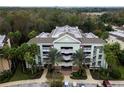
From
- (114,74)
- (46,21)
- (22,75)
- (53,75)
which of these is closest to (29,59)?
(22,75)

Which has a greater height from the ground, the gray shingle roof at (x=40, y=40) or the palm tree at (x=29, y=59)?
the gray shingle roof at (x=40, y=40)

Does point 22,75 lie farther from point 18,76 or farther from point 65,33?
point 65,33

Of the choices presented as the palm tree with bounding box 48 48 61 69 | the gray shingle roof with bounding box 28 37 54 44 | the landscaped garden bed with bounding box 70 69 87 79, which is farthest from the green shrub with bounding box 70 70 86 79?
the gray shingle roof with bounding box 28 37 54 44

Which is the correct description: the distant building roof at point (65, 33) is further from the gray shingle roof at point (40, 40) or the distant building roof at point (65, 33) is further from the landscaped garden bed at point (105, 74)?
the landscaped garden bed at point (105, 74)

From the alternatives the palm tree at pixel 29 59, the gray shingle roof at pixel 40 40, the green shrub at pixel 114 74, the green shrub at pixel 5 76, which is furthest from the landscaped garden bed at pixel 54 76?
the green shrub at pixel 114 74

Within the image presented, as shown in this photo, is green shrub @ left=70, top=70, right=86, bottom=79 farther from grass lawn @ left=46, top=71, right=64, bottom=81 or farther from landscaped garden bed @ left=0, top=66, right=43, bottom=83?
landscaped garden bed @ left=0, top=66, right=43, bottom=83
